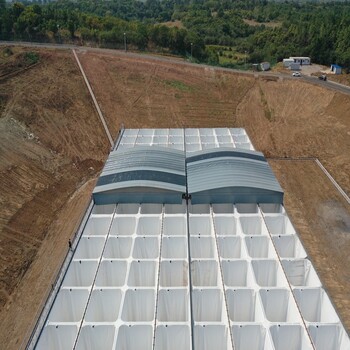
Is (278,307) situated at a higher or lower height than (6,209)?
higher

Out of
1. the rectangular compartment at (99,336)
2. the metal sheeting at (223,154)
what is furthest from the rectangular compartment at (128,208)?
the rectangular compartment at (99,336)

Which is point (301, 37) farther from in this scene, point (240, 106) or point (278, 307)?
point (278, 307)

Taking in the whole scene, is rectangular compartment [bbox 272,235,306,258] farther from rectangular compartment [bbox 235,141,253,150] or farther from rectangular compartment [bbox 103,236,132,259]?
rectangular compartment [bbox 235,141,253,150]

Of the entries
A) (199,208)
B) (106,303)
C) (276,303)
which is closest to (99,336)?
(106,303)

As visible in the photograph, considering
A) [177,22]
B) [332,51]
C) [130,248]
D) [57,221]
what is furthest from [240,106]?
[177,22]

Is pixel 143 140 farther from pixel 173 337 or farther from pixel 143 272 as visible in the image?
pixel 173 337
